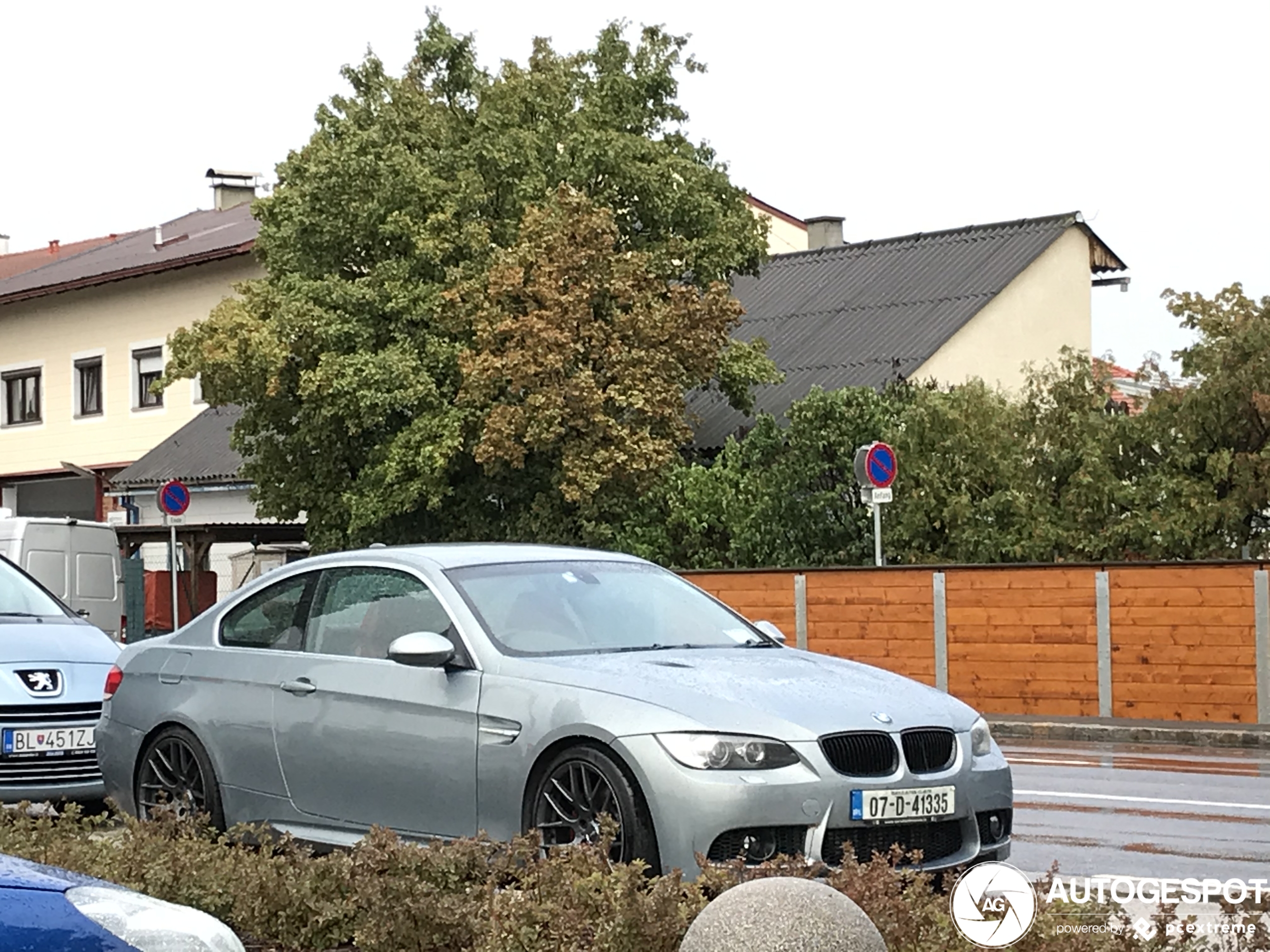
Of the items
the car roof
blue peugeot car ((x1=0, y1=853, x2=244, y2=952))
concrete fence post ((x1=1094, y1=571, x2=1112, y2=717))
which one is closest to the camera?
blue peugeot car ((x1=0, y1=853, x2=244, y2=952))

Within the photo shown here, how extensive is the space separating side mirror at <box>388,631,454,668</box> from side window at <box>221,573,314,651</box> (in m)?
1.21

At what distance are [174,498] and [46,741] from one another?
2153 centimetres

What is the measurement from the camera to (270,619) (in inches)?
390

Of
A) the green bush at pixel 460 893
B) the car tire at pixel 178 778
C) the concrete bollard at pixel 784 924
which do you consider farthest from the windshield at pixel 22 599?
the concrete bollard at pixel 784 924

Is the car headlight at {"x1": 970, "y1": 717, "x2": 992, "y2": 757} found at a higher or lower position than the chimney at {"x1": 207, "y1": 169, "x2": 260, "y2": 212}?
lower

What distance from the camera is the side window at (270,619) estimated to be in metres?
9.75

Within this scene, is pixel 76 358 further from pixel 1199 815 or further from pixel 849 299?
pixel 1199 815

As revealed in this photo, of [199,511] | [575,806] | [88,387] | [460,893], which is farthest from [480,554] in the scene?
[88,387]

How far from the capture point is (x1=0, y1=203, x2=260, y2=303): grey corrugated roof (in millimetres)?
50281

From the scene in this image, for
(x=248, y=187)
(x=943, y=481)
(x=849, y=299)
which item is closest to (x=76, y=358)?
(x=248, y=187)

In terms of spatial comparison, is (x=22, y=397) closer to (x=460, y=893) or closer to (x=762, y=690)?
(x=762, y=690)

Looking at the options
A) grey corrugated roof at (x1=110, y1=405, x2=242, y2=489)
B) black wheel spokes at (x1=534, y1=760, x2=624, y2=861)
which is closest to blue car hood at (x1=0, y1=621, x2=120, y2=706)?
black wheel spokes at (x1=534, y1=760, x2=624, y2=861)

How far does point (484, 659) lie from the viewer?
8594mm

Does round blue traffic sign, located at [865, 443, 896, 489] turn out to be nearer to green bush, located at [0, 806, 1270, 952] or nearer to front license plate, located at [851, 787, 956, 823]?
green bush, located at [0, 806, 1270, 952]
